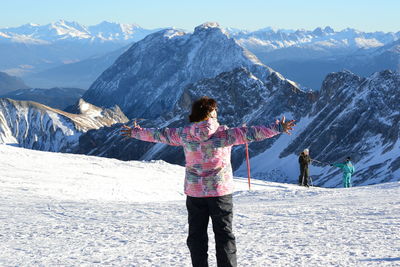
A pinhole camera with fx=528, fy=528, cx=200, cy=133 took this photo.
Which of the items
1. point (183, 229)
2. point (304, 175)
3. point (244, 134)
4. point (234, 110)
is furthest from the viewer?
point (234, 110)

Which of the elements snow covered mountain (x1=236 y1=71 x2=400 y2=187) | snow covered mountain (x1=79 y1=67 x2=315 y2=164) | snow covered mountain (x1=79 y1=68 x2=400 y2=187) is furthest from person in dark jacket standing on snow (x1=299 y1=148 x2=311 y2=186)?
snow covered mountain (x1=79 y1=67 x2=315 y2=164)

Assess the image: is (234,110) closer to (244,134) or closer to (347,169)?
(347,169)

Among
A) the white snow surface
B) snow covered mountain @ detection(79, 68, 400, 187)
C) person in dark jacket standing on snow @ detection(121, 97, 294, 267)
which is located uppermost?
Result: snow covered mountain @ detection(79, 68, 400, 187)

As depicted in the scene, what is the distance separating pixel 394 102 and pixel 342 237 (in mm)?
119801

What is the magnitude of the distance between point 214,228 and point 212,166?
0.93 metres

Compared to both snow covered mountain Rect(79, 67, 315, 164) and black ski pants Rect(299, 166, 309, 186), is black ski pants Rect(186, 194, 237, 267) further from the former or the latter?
snow covered mountain Rect(79, 67, 315, 164)

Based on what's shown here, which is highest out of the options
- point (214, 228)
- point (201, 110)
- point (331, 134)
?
point (331, 134)

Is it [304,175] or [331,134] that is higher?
[331,134]

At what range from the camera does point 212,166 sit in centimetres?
780

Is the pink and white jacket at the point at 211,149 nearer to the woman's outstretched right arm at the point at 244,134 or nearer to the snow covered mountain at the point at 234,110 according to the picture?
the woman's outstretched right arm at the point at 244,134

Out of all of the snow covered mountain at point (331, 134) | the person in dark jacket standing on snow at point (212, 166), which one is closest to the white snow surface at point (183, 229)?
the person in dark jacket standing on snow at point (212, 166)

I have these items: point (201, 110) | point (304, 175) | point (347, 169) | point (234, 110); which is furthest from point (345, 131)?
point (201, 110)

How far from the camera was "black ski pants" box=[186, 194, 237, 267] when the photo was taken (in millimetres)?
7750

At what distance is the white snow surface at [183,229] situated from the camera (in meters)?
9.98
